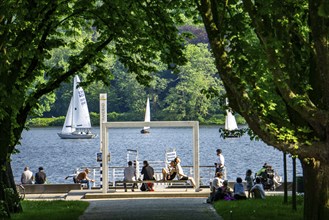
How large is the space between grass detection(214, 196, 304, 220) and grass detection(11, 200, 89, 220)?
3737 mm

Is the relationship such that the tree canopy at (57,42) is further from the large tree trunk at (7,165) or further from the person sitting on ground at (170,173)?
the person sitting on ground at (170,173)

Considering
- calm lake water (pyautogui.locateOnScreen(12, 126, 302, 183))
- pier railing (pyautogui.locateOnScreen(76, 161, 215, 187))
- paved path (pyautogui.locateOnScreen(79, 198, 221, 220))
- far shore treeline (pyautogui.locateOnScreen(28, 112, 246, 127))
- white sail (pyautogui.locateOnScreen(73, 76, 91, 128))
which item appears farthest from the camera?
far shore treeline (pyautogui.locateOnScreen(28, 112, 246, 127))

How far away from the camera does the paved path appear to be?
26.2m

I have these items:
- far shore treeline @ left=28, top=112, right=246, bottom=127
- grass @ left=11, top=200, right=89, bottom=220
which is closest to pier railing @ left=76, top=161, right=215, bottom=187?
grass @ left=11, top=200, right=89, bottom=220

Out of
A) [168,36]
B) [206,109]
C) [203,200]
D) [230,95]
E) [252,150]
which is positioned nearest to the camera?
[230,95]

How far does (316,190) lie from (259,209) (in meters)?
5.61

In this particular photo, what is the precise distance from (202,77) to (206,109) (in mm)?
9280

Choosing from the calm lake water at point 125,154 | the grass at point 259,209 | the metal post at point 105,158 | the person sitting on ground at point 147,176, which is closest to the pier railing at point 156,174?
the person sitting on ground at point 147,176

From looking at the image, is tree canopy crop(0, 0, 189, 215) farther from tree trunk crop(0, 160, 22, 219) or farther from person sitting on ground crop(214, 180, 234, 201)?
person sitting on ground crop(214, 180, 234, 201)

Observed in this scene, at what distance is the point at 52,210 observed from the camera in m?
28.5

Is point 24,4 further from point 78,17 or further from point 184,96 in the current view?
point 184,96

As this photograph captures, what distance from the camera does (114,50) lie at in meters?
30.4

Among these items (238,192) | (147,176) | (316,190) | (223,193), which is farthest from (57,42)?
(147,176)

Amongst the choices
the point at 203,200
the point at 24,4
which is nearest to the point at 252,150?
the point at 203,200
